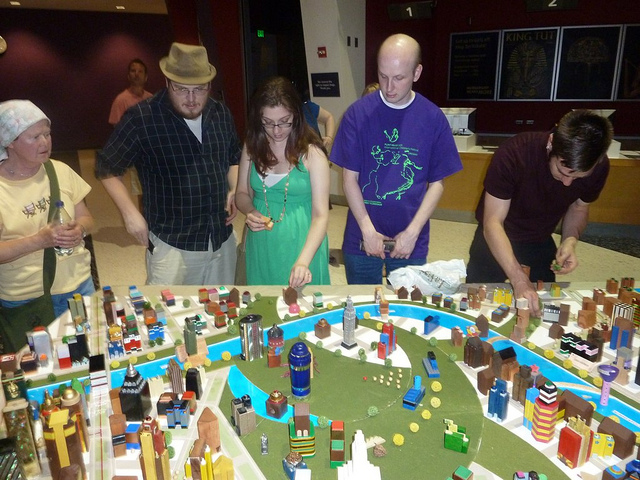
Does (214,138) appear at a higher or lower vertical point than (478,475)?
higher

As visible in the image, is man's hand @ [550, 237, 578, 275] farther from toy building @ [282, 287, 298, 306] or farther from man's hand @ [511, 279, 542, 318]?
toy building @ [282, 287, 298, 306]

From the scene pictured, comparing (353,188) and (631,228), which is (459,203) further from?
(353,188)

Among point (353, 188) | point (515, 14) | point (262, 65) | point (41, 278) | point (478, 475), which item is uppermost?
point (515, 14)

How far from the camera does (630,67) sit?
20.4ft

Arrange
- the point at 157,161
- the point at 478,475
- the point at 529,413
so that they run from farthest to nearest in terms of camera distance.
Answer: the point at 157,161, the point at 529,413, the point at 478,475

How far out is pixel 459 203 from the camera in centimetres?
583

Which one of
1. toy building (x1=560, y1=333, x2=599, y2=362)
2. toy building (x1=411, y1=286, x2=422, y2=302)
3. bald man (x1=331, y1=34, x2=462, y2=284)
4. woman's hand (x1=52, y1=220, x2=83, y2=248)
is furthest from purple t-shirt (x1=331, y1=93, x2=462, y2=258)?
woman's hand (x1=52, y1=220, x2=83, y2=248)

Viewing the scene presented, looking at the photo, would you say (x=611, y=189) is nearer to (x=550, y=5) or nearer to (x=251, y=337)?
(x=550, y=5)

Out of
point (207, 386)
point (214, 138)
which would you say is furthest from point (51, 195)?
point (207, 386)

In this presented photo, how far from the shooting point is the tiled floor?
14.4 feet

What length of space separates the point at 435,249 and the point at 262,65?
383 cm

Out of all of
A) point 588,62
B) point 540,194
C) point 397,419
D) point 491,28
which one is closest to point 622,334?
point 540,194

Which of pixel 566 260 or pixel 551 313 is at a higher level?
pixel 566 260

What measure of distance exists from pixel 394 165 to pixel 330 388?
1192mm
